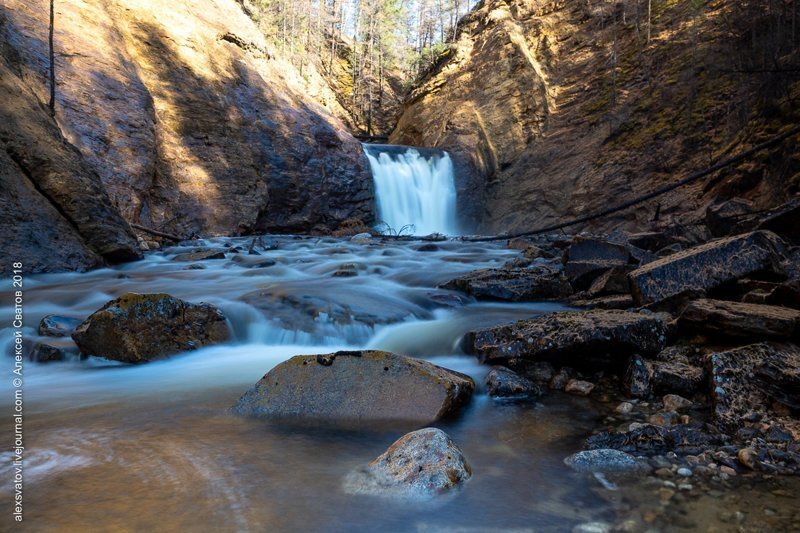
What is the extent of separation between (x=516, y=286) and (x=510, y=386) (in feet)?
9.83

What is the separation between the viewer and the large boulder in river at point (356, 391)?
2.63 meters

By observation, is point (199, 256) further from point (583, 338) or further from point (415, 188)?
point (415, 188)

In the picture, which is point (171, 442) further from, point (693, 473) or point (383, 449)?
point (693, 473)

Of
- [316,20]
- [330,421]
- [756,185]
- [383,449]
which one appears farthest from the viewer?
[316,20]

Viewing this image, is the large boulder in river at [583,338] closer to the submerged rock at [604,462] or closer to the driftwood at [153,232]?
the submerged rock at [604,462]

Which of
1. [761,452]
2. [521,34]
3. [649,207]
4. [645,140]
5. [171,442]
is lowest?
[171,442]

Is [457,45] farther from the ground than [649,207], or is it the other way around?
[457,45]

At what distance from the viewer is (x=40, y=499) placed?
1737 mm

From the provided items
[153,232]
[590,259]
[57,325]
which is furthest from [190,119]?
[590,259]

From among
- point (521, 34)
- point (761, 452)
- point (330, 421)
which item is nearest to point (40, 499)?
point (330, 421)

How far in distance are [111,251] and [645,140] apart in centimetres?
1411

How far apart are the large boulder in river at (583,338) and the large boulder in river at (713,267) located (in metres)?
0.66

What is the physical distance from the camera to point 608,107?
16312 millimetres

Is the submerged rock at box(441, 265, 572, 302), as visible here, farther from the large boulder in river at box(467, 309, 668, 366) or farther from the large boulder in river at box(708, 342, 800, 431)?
the large boulder in river at box(708, 342, 800, 431)
